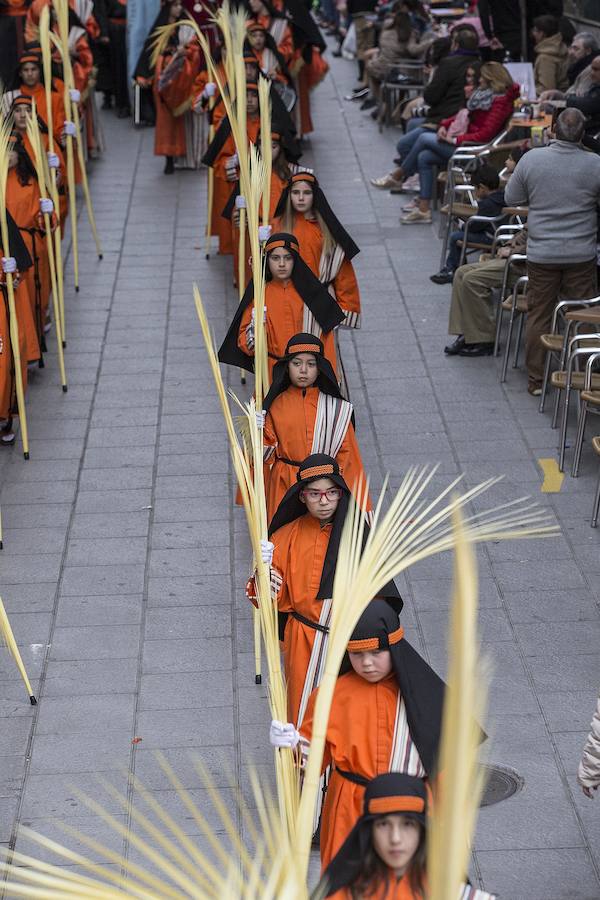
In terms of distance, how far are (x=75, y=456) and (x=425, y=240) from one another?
17.0 feet

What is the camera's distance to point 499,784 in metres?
5.73

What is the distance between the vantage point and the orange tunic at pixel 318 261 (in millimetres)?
9297

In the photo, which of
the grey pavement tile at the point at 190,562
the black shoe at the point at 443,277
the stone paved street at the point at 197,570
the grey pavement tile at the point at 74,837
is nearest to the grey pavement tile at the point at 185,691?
the stone paved street at the point at 197,570

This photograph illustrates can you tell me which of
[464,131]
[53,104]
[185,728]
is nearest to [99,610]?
[185,728]

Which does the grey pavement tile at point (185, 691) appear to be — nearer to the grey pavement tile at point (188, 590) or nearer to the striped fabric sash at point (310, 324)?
the grey pavement tile at point (188, 590)

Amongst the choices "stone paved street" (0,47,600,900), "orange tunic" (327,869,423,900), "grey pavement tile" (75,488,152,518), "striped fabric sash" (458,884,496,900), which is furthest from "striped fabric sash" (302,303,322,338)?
"orange tunic" (327,869,423,900)

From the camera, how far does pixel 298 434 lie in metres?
7.04

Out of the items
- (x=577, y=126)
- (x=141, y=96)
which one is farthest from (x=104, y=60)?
(x=577, y=126)

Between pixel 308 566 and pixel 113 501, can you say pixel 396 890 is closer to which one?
pixel 308 566

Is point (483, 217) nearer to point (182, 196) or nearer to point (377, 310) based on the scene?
point (377, 310)

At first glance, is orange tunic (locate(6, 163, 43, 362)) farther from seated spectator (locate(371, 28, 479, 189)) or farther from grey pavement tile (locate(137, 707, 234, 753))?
seated spectator (locate(371, 28, 479, 189))

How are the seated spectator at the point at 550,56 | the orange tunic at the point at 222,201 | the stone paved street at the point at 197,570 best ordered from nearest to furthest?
the stone paved street at the point at 197,570, the orange tunic at the point at 222,201, the seated spectator at the point at 550,56

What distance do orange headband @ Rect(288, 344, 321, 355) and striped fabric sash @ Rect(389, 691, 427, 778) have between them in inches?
105

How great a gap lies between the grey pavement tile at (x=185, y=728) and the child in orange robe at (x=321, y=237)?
140 inches
